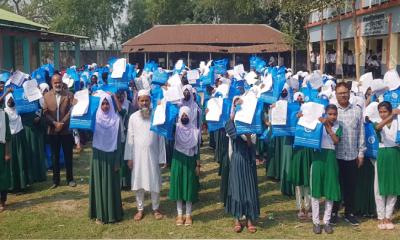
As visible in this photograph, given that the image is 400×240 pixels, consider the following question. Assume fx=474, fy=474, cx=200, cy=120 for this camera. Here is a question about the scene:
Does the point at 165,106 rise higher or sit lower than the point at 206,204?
higher

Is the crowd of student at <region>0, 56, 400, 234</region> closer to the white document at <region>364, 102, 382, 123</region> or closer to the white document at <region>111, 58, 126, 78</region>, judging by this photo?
the white document at <region>364, 102, 382, 123</region>

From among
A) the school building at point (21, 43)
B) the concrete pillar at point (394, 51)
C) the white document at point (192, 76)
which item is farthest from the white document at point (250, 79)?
the concrete pillar at point (394, 51)

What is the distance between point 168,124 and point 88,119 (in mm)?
989

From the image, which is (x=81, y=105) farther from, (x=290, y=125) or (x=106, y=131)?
(x=290, y=125)

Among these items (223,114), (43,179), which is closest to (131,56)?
(43,179)

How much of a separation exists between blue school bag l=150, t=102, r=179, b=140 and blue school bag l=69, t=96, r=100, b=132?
73 centimetres

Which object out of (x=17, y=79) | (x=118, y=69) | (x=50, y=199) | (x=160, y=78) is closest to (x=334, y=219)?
(x=118, y=69)

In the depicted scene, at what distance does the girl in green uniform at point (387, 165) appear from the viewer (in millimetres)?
5527

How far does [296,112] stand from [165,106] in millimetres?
1636

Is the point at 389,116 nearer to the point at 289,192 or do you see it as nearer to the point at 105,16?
the point at 289,192

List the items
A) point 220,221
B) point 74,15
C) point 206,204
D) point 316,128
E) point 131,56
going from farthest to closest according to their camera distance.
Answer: point 74,15 → point 131,56 → point 206,204 → point 220,221 → point 316,128

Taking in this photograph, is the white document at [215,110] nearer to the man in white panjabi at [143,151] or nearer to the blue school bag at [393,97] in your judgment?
the man in white panjabi at [143,151]

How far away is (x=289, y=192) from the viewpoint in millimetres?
7203

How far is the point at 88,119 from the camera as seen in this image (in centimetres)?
583
